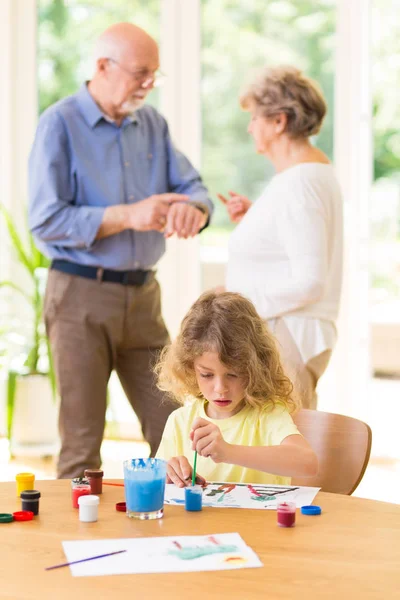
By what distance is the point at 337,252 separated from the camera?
2.72m

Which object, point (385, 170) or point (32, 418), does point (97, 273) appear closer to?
point (32, 418)

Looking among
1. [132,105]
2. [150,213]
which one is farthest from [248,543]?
[132,105]

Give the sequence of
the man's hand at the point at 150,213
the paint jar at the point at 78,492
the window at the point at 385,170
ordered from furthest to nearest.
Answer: the window at the point at 385,170 → the man's hand at the point at 150,213 → the paint jar at the point at 78,492

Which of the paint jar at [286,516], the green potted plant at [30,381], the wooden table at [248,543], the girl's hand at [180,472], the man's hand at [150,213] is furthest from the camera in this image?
Result: the green potted plant at [30,381]

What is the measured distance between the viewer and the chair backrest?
1.96m

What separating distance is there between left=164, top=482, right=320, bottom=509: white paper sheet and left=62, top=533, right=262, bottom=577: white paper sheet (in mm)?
203

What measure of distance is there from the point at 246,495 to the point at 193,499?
0.50ft

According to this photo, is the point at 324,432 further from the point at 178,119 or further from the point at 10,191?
the point at 10,191

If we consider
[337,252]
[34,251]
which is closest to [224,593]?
[337,252]

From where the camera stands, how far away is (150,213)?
9.35 ft

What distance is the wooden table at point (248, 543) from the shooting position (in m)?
1.23

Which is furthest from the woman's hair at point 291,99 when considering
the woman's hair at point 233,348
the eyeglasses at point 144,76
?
the woman's hair at point 233,348

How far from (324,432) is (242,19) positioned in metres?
3.22

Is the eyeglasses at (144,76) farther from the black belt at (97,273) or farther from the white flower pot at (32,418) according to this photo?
the white flower pot at (32,418)
